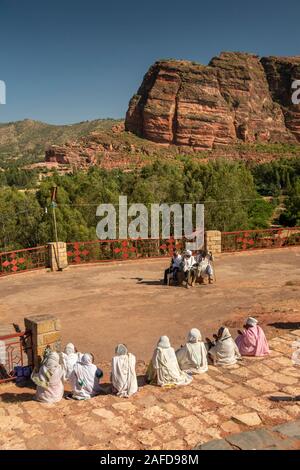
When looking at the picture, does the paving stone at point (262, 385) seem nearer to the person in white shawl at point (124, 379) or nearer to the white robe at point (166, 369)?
the white robe at point (166, 369)

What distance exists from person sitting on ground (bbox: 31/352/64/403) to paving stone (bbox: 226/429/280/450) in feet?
8.10

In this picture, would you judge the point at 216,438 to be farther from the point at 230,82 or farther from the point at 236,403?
the point at 230,82

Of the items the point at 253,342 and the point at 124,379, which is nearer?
the point at 124,379

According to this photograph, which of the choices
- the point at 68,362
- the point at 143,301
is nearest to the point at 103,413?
the point at 68,362

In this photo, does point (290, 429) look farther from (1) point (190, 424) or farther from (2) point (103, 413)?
(2) point (103, 413)

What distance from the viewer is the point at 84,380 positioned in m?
6.12

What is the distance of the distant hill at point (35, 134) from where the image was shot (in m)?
148

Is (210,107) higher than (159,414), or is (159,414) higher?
(210,107)

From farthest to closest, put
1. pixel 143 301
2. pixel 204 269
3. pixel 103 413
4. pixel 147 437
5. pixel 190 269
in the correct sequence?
pixel 204 269, pixel 190 269, pixel 143 301, pixel 103 413, pixel 147 437

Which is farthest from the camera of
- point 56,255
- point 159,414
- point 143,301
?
point 56,255

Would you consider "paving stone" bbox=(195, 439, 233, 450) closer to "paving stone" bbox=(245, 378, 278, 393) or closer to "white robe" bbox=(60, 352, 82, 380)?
"paving stone" bbox=(245, 378, 278, 393)

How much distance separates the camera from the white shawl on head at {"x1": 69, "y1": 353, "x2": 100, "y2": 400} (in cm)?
611

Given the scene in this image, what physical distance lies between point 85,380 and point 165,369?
114cm
